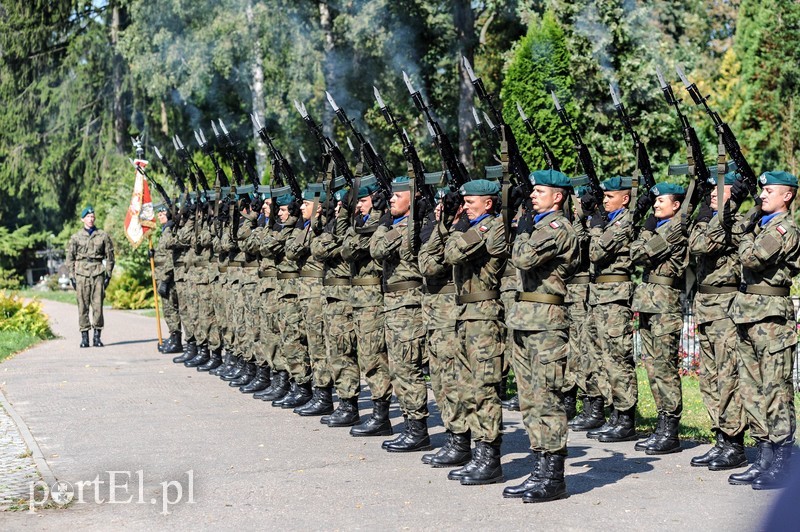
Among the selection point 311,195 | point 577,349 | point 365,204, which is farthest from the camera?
point 311,195

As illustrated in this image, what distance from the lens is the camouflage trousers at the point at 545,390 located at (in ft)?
22.9

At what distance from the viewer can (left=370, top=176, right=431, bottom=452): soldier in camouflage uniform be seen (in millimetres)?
8734

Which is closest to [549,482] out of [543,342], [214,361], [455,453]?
[543,342]

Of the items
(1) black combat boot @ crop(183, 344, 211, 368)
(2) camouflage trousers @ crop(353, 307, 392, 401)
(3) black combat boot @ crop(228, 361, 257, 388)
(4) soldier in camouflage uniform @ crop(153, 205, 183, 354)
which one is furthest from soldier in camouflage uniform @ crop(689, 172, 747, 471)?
(4) soldier in camouflage uniform @ crop(153, 205, 183, 354)

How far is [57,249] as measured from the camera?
47.7m

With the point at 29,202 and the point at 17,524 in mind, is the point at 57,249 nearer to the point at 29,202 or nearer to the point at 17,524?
the point at 29,202

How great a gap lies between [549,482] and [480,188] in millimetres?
2032

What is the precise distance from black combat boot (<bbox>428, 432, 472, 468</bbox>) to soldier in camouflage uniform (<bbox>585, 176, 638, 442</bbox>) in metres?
1.46

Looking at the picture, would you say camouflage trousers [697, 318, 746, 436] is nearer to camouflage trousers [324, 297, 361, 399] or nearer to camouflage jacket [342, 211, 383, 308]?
Result: camouflage jacket [342, 211, 383, 308]

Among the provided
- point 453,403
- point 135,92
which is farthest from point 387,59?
point 453,403

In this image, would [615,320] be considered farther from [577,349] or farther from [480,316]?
[480,316]

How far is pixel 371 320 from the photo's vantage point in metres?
9.42

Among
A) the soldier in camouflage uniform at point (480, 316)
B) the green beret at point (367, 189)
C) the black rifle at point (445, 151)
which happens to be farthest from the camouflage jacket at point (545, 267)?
the green beret at point (367, 189)

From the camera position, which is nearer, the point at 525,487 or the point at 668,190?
the point at 525,487
